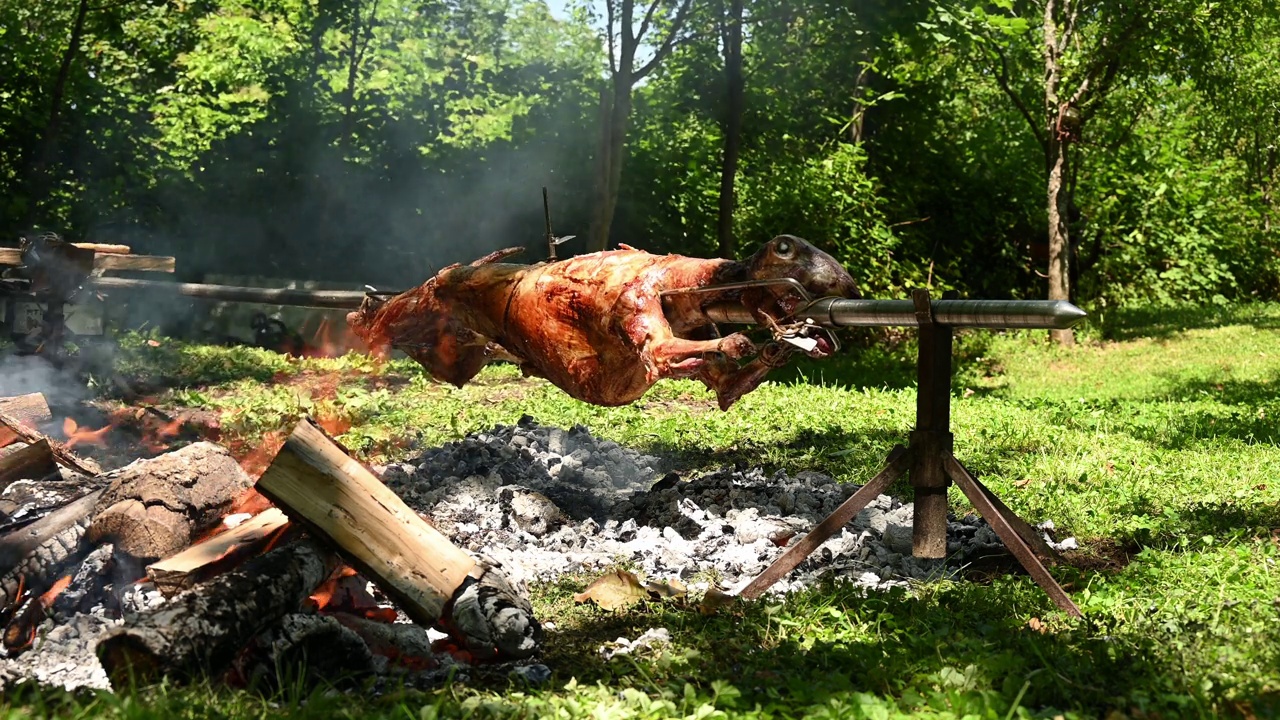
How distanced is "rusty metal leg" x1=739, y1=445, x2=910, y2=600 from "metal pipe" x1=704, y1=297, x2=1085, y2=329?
66cm

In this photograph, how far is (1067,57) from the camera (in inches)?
536

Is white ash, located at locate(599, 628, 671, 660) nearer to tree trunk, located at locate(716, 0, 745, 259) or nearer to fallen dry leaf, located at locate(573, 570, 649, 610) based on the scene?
fallen dry leaf, located at locate(573, 570, 649, 610)

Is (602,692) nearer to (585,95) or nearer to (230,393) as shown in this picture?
(230,393)

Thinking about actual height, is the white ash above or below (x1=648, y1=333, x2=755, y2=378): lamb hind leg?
below

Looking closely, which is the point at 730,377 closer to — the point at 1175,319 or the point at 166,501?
the point at 166,501

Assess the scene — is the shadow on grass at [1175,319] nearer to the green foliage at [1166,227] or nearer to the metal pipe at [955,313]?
the green foliage at [1166,227]

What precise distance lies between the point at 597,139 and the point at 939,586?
1063 centimetres

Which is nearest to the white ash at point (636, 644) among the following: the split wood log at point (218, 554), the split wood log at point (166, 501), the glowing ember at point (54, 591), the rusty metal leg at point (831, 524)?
the rusty metal leg at point (831, 524)

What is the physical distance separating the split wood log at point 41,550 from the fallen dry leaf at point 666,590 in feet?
8.26

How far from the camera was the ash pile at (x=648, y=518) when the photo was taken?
5.13m

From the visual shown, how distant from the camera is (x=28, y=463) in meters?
5.46

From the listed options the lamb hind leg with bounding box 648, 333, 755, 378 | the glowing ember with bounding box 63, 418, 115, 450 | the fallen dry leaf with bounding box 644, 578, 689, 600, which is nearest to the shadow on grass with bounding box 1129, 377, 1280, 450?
the fallen dry leaf with bounding box 644, 578, 689, 600

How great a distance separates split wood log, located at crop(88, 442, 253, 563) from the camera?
4.62 m

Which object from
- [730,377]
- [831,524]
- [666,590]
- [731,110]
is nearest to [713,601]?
[666,590]
